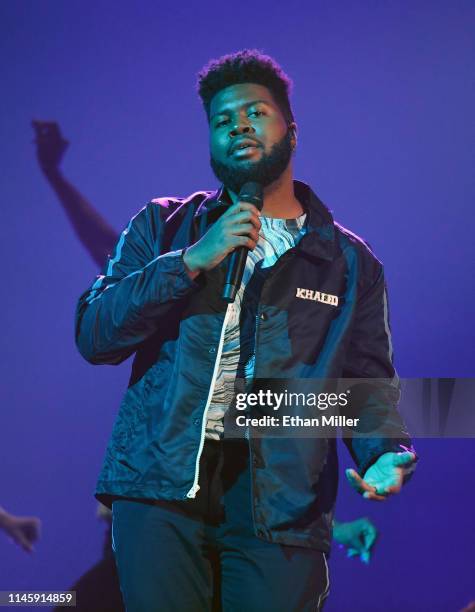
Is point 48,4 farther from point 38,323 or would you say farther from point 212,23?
point 38,323

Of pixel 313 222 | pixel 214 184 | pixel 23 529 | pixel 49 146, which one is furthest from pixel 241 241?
pixel 23 529

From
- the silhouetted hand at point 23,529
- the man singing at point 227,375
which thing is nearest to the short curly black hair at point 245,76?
the man singing at point 227,375

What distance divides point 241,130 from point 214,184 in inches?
27.7

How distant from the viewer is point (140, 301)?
1484 mm

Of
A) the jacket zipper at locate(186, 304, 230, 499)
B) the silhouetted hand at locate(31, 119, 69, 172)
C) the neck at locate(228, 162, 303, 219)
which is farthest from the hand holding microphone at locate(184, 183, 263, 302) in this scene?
the silhouetted hand at locate(31, 119, 69, 172)

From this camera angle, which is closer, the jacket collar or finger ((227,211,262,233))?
finger ((227,211,262,233))

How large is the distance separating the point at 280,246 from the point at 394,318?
0.72 meters

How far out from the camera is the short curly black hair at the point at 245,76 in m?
1.86

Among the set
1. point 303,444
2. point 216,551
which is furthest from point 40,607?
point 303,444

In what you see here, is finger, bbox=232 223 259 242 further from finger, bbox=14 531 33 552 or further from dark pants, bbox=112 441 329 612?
finger, bbox=14 531 33 552

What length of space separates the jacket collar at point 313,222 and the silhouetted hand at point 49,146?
77 cm

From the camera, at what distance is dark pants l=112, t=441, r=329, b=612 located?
1.45 metres

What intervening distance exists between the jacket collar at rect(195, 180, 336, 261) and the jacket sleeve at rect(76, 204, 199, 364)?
241 millimetres

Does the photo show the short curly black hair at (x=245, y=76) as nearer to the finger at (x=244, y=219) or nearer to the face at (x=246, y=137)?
the face at (x=246, y=137)
